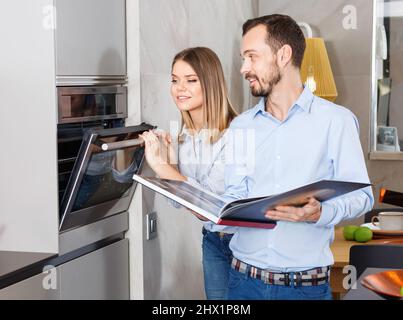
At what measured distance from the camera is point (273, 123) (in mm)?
1846

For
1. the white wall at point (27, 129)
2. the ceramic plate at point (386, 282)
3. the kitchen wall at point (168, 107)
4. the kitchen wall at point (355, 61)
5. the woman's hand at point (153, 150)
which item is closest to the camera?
the ceramic plate at point (386, 282)

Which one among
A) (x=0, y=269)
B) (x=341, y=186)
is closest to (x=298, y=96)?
(x=341, y=186)

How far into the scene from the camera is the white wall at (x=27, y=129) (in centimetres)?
185

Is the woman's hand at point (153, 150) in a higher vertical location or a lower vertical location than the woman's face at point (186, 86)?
lower

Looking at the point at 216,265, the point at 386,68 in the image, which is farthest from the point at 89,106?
the point at 386,68

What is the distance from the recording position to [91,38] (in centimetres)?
201

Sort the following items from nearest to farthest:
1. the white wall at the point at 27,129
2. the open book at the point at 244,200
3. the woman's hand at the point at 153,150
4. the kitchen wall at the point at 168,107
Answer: the open book at the point at 244,200 → the white wall at the point at 27,129 → the woman's hand at the point at 153,150 → the kitchen wall at the point at 168,107

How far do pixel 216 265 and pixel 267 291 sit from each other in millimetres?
530

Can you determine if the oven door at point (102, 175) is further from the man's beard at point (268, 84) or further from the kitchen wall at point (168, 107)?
the man's beard at point (268, 84)

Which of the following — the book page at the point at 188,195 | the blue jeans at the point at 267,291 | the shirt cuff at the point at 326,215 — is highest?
the book page at the point at 188,195

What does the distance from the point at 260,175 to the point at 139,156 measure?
489mm

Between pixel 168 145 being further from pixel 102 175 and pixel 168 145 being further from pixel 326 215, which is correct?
pixel 326 215

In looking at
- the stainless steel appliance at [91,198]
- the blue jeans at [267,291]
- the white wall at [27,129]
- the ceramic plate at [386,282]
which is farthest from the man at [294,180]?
the white wall at [27,129]

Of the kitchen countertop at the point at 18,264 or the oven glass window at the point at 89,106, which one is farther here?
the oven glass window at the point at 89,106
